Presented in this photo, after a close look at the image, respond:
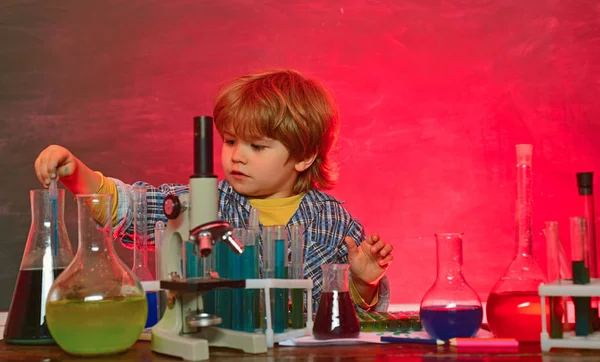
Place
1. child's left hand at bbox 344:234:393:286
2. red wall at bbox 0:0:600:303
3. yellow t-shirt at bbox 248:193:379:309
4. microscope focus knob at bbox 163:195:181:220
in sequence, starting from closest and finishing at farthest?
1. microscope focus knob at bbox 163:195:181:220
2. child's left hand at bbox 344:234:393:286
3. yellow t-shirt at bbox 248:193:379:309
4. red wall at bbox 0:0:600:303

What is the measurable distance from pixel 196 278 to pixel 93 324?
0.14 m

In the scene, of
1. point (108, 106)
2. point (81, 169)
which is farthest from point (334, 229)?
point (108, 106)

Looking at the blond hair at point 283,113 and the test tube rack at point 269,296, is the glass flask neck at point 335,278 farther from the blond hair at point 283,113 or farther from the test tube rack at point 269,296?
the blond hair at point 283,113

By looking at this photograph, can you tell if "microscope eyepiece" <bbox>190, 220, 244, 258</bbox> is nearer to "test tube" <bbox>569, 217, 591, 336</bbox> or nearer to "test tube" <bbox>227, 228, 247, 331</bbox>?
"test tube" <bbox>227, 228, 247, 331</bbox>

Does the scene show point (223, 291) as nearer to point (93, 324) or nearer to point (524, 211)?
point (93, 324)

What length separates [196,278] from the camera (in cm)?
104

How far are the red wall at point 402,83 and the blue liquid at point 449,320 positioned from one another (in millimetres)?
1561

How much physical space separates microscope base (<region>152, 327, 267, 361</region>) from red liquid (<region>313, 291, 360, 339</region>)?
0.12 meters

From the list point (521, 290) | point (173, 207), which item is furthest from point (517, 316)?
point (173, 207)

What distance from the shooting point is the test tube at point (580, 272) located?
103 centimetres

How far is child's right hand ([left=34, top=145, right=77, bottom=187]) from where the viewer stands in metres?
1.24

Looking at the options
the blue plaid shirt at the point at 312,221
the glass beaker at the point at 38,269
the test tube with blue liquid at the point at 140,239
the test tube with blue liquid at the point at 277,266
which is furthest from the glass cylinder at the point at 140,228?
the blue plaid shirt at the point at 312,221

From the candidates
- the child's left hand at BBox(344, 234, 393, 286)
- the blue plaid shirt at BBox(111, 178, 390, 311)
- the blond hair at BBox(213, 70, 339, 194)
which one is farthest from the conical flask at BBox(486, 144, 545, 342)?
the blond hair at BBox(213, 70, 339, 194)

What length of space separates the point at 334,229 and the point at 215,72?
1.01 metres
